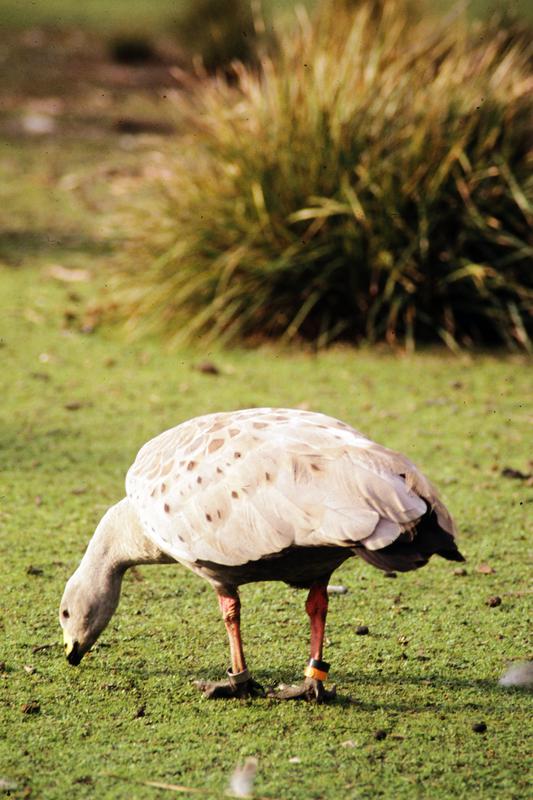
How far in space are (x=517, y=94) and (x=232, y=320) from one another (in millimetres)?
2349

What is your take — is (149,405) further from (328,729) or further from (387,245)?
(328,729)

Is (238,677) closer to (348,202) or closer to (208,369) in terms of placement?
(208,369)

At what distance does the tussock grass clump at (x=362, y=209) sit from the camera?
702 cm

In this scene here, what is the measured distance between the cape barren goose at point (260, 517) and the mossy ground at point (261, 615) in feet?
0.64

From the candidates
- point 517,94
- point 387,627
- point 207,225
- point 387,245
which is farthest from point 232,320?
point 387,627

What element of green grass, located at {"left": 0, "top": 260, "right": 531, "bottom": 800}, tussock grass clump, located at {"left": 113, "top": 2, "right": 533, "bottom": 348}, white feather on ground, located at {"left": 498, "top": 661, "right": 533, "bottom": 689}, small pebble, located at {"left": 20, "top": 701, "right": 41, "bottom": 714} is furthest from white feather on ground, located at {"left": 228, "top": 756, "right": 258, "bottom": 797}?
tussock grass clump, located at {"left": 113, "top": 2, "right": 533, "bottom": 348}

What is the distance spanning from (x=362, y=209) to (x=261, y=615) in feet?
11.8

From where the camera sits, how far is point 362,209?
22.9ft

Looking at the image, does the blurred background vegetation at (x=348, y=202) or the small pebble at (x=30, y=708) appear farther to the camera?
the blurred background vegetation at (x=348, y=202)

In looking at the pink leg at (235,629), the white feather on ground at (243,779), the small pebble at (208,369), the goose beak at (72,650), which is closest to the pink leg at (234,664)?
the pink leg at (235,629)

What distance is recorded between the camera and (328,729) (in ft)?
10.6

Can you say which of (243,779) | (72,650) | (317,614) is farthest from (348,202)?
(243,779)

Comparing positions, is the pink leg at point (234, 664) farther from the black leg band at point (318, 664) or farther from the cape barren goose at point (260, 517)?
the black leg band at point (318, 664)

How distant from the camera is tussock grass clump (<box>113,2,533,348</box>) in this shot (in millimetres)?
7016
